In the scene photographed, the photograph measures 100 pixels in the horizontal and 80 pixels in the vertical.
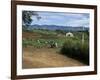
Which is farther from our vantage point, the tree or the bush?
the bush

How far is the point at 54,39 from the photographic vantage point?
2227 millimetres

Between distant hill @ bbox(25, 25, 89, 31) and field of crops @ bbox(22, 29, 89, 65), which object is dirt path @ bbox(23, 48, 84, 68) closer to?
field of crops @ bbox(22, 29, 89, 65)

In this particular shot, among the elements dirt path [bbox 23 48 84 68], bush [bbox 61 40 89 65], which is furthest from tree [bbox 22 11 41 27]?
bush [bbox 61 40 89 65]

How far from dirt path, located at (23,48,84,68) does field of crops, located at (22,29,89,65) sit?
5cm

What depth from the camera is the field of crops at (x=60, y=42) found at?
215 cm

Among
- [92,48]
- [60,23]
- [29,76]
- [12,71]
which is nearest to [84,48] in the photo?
[92,48]

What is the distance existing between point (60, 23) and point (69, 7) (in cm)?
20

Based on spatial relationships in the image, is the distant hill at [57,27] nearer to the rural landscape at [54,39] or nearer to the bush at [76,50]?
the rural landscape at [54,39]

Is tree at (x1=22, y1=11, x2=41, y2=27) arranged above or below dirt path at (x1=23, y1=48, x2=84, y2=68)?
above

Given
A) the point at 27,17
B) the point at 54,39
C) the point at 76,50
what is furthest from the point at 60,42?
the point at 27,17

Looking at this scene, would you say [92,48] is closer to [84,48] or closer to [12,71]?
[84,48]

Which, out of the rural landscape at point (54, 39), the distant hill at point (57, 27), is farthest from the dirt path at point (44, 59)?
the distant hill at point (57, 27)

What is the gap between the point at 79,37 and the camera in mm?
2318

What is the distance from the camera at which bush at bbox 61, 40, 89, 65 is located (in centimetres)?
227
